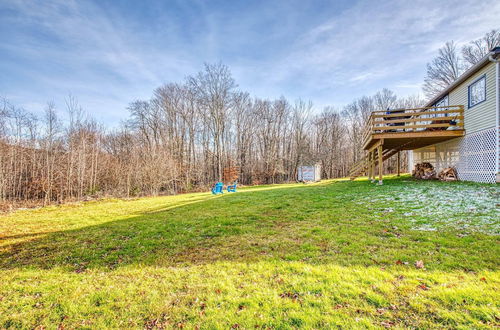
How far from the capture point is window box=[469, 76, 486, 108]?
31.1 feet

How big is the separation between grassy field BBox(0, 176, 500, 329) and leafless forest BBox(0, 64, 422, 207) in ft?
34.7

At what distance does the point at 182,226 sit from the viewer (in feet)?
20.6

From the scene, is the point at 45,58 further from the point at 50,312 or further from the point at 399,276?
the point at 399,276

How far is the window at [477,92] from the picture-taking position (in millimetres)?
9492

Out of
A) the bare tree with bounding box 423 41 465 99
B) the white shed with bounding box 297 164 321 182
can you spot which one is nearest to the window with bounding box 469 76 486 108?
the white shed with bounding box 297 164 321 182

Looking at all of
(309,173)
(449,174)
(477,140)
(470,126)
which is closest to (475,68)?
(470,126)

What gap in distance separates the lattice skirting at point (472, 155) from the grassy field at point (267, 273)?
14.2ft

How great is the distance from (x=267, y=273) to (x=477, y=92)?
13141mm

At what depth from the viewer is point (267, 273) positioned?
128 inches

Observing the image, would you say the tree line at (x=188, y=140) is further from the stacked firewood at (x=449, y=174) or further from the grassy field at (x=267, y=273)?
the stacked firewood at (x=449, y=174)

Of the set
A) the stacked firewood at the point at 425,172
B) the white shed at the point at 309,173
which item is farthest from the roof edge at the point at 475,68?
the white shed at the point at 309,173

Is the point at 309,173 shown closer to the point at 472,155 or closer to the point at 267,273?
the point at 472,155

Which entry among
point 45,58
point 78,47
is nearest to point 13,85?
point 45,58

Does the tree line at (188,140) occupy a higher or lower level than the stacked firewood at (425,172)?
higher
